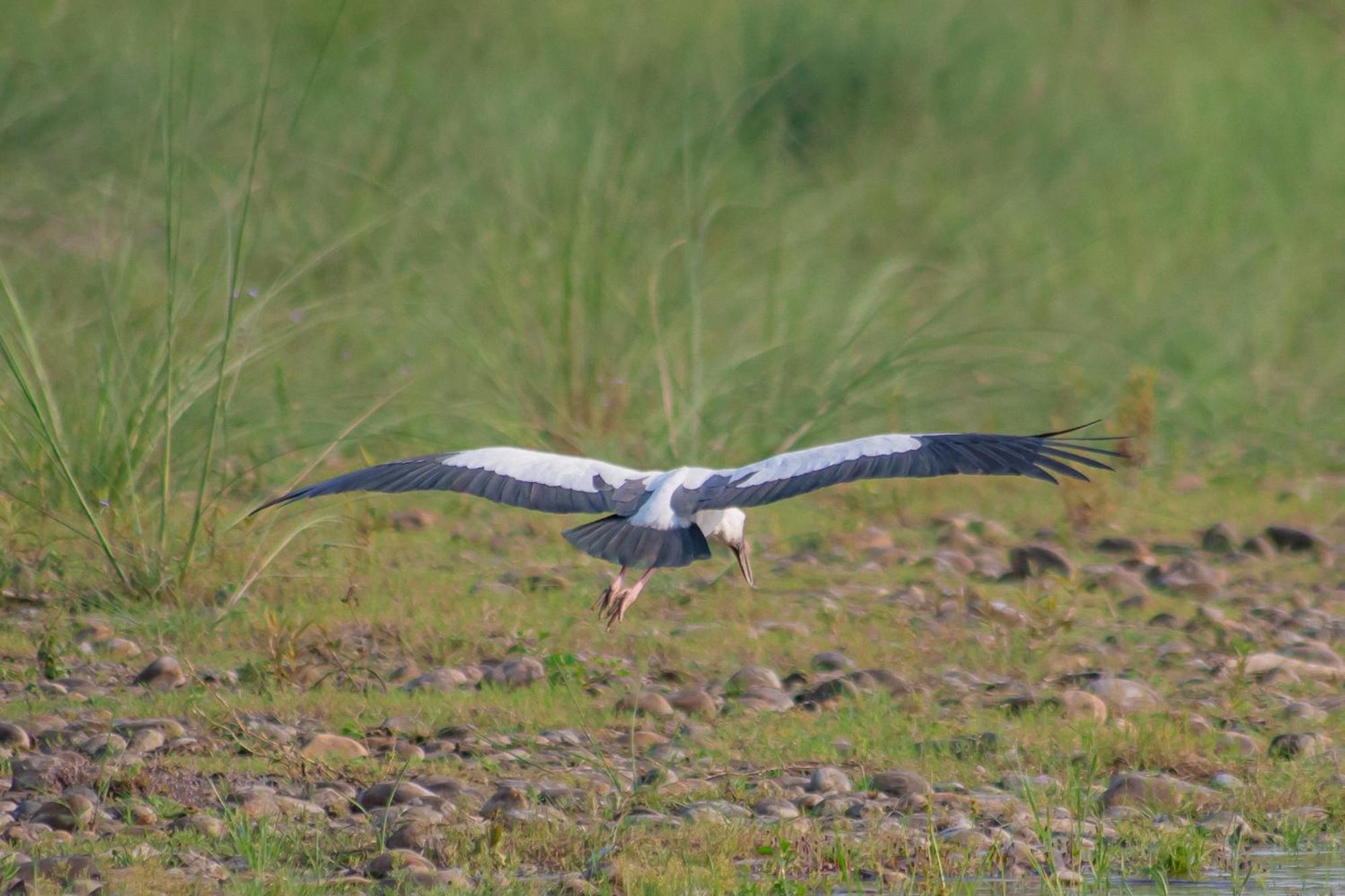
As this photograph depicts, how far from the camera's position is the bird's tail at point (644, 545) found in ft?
15.4

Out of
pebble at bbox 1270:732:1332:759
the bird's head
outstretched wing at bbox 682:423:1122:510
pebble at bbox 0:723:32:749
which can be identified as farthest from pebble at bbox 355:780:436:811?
pebble at bbox 1270:732:1332:759

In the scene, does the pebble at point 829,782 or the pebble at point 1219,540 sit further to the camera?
the pebble at point 1219,540

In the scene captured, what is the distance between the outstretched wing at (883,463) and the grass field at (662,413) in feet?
2.21

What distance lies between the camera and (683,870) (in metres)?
3.75

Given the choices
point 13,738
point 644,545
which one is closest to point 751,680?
point 644,545

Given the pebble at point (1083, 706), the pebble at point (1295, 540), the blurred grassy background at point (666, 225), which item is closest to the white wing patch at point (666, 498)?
the pebble at point (1083, 706)

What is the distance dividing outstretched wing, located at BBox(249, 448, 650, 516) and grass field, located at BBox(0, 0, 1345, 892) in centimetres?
59

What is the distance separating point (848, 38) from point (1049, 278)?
9.32 feet

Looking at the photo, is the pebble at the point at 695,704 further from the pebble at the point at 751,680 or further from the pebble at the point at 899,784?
the pebble at the point at 899,784

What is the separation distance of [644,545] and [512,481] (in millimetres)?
504

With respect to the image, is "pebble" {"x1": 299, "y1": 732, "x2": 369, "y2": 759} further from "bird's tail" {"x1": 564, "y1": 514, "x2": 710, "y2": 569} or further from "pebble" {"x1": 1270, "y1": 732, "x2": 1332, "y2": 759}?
"pebble" {"x1": 1270, "y1": 732, "x2": 1332, "y2": 759}

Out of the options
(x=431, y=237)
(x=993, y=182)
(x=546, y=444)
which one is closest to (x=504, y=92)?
(x=431, y=237)

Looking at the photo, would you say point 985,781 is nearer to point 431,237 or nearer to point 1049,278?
point 431,237

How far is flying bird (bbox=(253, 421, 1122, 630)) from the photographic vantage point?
456 cm
